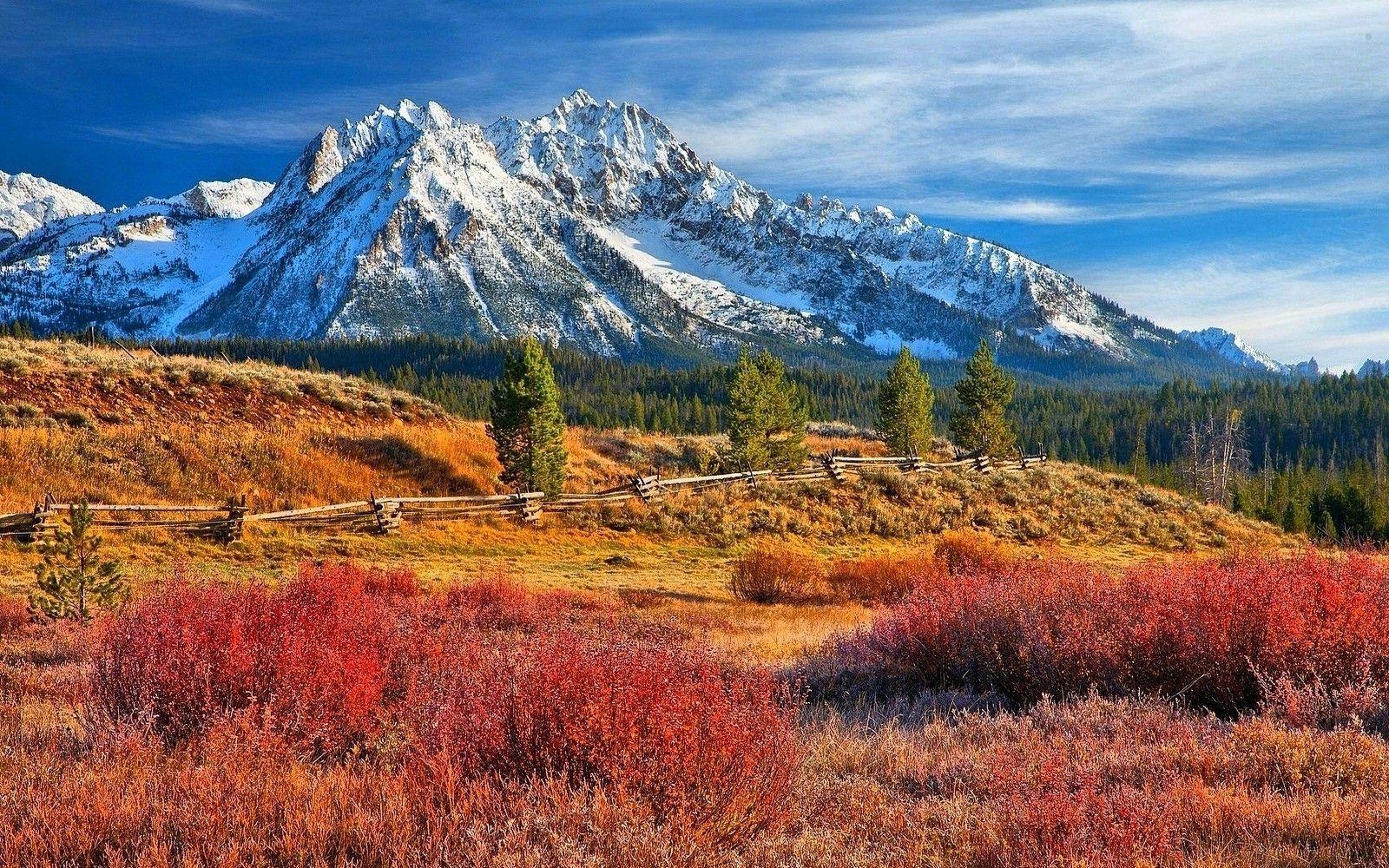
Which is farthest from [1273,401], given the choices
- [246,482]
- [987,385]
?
[246,482]

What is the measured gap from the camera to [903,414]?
48688 millimetres

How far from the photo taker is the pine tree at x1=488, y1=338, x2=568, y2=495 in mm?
27531

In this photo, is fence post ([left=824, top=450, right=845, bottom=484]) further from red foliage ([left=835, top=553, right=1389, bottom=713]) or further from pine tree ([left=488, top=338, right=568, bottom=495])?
red foliage ([left=835, top=553, right=1389, bottom=713])

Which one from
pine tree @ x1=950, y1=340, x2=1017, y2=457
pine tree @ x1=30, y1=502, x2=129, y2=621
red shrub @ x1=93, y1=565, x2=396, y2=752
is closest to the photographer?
red shrub @ x1=93, y1=565, x2=396, y2=752

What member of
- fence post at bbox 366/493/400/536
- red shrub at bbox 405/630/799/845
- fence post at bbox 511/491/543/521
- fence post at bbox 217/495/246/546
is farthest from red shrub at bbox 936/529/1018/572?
fence post at bbox 217/495/246/546

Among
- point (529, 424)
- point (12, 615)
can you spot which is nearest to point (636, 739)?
point (12, 615)

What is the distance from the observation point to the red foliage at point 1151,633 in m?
6.79

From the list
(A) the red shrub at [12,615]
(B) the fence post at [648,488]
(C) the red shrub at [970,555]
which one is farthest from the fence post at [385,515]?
(C) the red shrub at [970,555]

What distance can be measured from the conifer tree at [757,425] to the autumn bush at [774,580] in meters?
18.4

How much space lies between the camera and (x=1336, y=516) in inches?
2680

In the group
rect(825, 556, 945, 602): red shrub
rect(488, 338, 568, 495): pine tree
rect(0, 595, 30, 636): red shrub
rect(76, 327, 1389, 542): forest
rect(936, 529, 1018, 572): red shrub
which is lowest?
rect(825, 556, 945, 602): red shrub

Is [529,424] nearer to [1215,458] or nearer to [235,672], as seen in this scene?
[235,672]

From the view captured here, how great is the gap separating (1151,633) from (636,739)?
18.0 feet

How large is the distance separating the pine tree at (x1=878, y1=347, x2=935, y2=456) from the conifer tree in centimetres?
662
